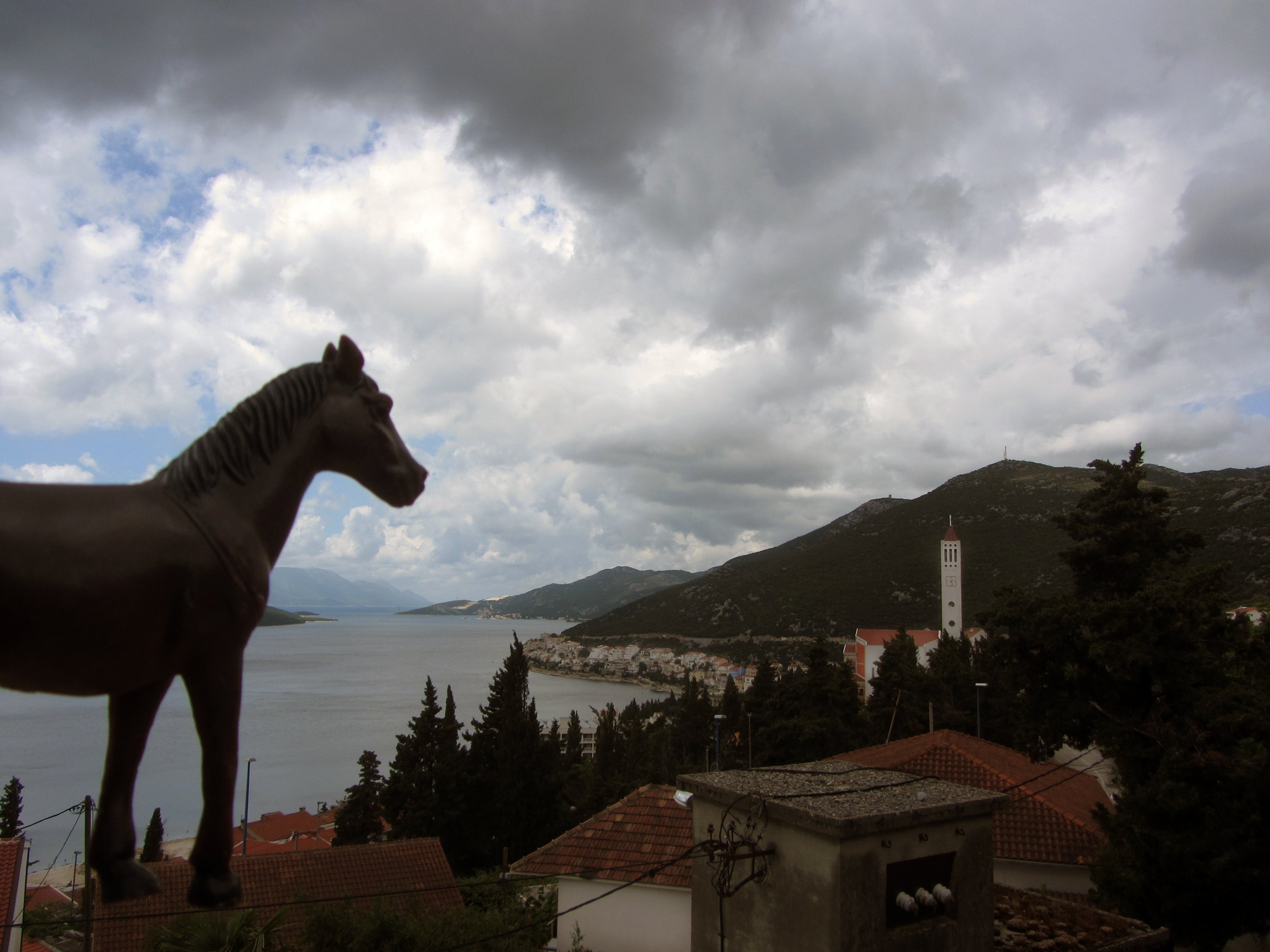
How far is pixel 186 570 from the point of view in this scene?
167cm

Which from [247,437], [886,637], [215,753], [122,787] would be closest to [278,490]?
[247,437]

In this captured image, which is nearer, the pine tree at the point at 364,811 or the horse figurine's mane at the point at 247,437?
the horse figurine's mane at the point at 247,437

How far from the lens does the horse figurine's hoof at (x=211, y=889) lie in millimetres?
1945

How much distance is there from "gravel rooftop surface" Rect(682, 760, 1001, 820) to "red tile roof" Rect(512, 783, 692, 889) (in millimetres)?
6049

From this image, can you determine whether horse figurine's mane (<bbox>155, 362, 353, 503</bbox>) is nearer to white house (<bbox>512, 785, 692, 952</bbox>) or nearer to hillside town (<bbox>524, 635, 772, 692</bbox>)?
white house (<bbox>512, 785, 692, 952</bbox>)

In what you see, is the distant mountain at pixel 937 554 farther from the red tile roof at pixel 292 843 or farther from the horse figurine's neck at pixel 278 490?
the horse figurine's neck at pixel 278 490

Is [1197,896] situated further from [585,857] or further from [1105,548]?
[585,857]

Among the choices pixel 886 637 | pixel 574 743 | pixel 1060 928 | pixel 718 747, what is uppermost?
pixel 1060 928

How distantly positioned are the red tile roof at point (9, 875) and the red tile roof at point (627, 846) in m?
8.87

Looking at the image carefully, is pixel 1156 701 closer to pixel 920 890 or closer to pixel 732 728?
pixel 920 890

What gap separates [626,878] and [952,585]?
68.6 metres

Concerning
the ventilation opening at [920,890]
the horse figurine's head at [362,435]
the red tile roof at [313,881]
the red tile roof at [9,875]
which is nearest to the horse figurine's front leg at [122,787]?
the horse figurine's head at [362,435]

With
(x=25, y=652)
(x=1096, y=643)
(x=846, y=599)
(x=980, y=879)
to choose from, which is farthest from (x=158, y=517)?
(x=846, y=599)

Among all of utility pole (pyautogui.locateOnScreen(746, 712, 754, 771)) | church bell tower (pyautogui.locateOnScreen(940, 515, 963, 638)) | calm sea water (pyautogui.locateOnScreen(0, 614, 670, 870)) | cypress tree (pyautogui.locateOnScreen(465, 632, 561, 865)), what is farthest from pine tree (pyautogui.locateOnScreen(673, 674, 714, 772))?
church bell tower (pyautogui.locateOnScreen(940, 515, 963, 638))
